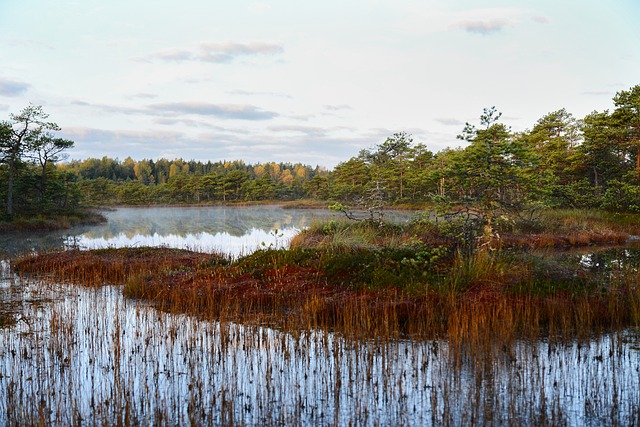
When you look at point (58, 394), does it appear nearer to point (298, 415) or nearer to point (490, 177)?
point (298, 415)

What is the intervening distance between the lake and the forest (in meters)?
5.24

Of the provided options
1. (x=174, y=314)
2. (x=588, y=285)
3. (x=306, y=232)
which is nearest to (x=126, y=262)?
(x=174, y=314)

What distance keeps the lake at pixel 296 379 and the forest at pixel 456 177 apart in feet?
17.2

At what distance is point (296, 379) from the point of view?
17.6 ft

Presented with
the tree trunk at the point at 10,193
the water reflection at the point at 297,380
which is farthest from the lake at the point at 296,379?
the tree trunk at the point at 10,193

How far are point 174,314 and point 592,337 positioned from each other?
21.5ft

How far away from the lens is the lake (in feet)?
14.8

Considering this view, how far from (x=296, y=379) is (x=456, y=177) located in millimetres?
8066

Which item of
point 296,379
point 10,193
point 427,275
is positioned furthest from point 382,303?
point 10,193

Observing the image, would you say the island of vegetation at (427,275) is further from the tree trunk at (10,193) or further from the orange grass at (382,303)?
the tree trunk at (10,193)

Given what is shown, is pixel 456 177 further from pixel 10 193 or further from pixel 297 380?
pixel 10 193

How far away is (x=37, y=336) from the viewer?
708 cm

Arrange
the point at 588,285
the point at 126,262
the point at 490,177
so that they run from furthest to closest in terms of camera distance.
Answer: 1. the point at 126,262
2. the point at 490,177
3. the point at 588,285

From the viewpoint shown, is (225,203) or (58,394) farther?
(225,203)
